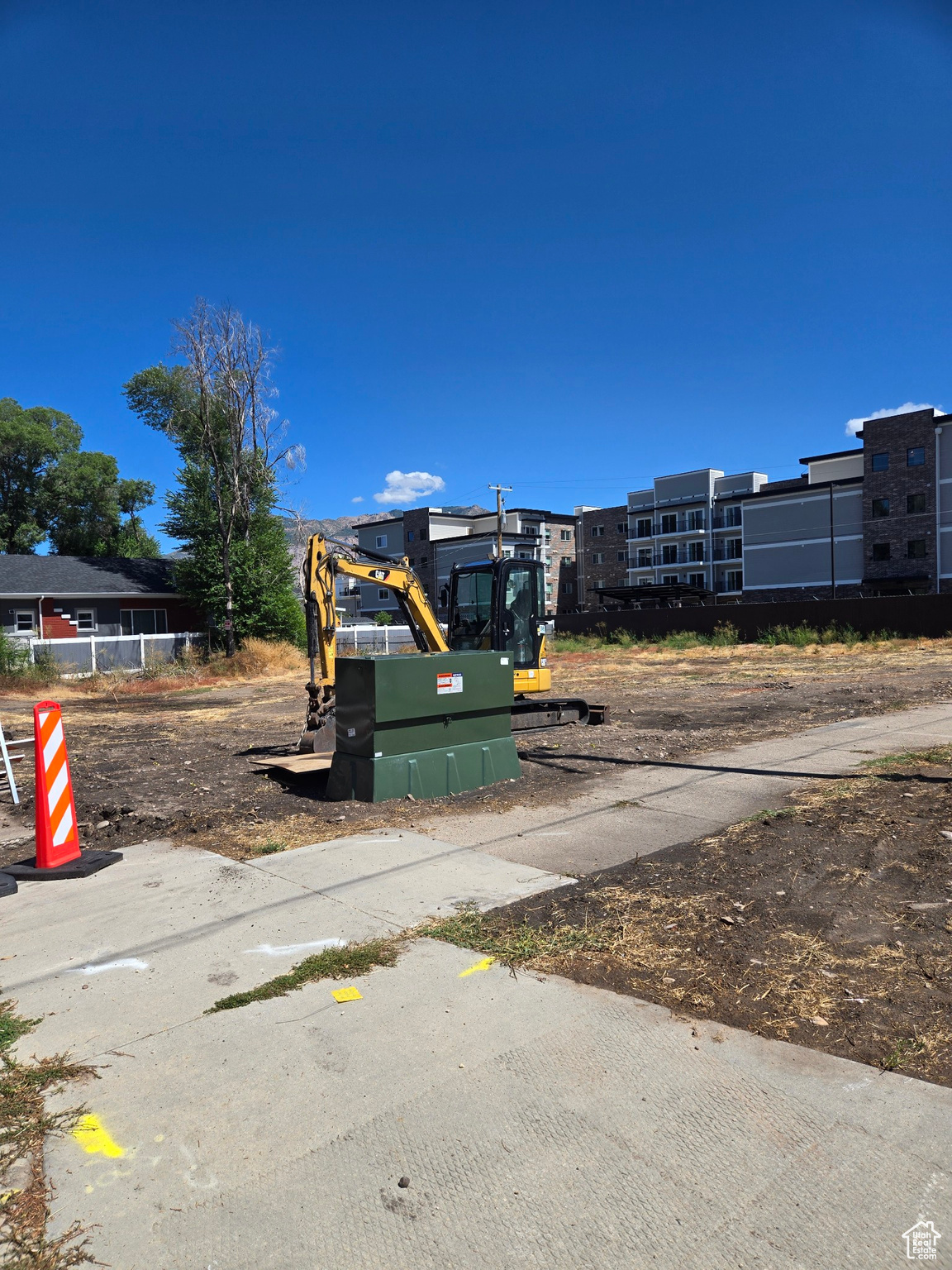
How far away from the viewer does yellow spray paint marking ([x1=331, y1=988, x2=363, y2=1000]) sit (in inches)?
164

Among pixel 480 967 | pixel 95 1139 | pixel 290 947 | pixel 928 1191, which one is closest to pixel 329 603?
pixel 290 947

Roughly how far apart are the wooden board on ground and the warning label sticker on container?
6.59 feet

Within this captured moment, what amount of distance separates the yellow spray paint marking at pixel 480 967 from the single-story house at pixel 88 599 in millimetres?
31677

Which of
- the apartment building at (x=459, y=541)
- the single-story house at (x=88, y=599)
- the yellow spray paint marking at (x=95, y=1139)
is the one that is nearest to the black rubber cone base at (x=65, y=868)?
the yellow spray paint marking at (x=95, y=1139)

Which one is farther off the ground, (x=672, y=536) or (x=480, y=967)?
(x=672, y=536)

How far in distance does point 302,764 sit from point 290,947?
5.30m

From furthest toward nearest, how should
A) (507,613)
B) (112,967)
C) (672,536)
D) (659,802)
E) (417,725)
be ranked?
(672,536)
(507,613)
(417,725)
(659,802)
(112,967)

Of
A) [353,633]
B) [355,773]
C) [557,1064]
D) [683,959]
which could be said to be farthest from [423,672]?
[353,633]

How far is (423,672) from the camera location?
852 cm

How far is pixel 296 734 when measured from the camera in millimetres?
14758

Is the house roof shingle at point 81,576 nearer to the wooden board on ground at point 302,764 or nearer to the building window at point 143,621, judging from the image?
the building window at point 143,621

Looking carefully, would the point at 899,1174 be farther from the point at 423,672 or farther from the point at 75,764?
the point at 75,764

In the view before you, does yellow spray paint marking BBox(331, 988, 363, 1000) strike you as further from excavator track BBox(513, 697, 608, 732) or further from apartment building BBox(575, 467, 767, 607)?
apartment building BBox(575, 467, 767, 607)

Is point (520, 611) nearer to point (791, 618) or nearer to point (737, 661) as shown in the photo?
point (737, 661)
